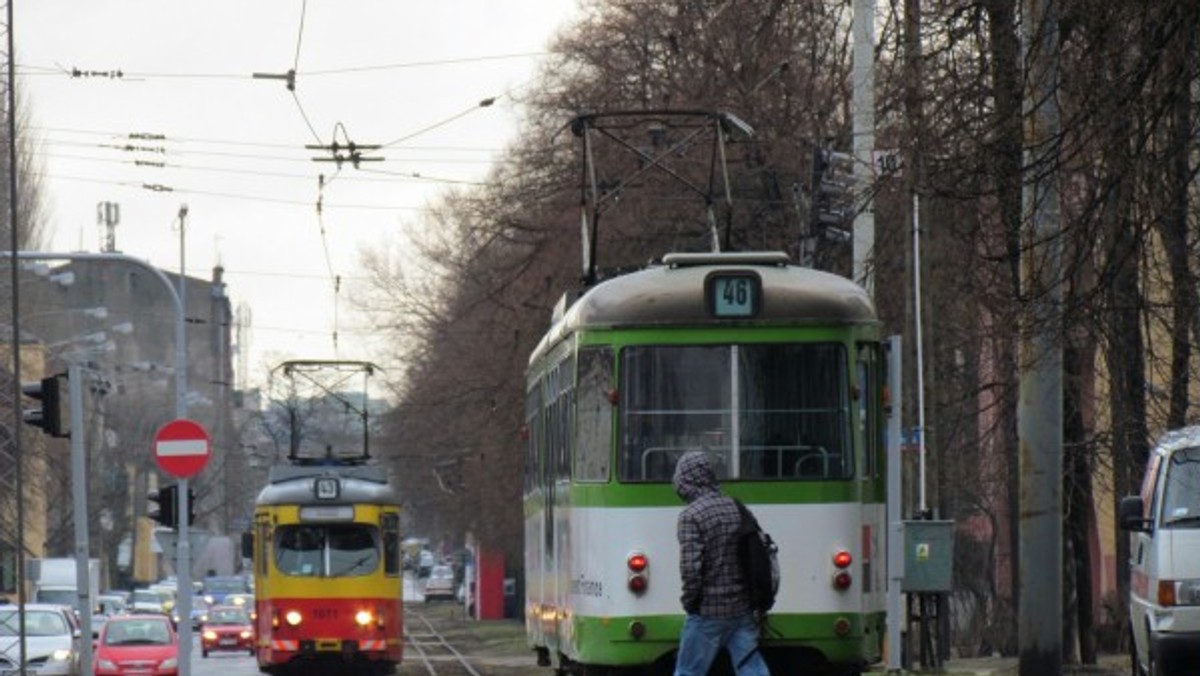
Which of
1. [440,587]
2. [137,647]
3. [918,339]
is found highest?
[918,339]

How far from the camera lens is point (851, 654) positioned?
63.0 ft

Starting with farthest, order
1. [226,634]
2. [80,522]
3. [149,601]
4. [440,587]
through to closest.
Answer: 1. [440,587]
2. [149,601]
3. [226,634]
4. [80,522]

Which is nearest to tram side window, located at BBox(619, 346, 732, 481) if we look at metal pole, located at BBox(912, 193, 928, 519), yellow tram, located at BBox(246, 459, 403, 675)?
metal pole, located at BBox(912, 193, 928, 519)

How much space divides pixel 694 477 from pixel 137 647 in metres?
31.5

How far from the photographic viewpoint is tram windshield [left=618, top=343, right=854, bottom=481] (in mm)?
19203

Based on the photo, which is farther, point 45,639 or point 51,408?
point 45,639

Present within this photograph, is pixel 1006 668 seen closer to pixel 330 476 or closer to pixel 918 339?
pixel 918 339

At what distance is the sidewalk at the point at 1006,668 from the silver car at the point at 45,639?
41.7 feet

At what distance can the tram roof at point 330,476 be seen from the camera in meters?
38.1

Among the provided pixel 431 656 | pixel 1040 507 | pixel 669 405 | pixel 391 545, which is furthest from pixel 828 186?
pixel 431 656

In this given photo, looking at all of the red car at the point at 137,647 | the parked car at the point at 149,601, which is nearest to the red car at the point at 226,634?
the parked car at the point at 149,601

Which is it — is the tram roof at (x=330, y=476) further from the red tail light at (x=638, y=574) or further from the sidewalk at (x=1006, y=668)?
the red tail light at (x=638, y=574)

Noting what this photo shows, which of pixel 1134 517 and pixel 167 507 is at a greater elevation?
pixel 167 507

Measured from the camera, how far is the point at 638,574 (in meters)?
19.2
